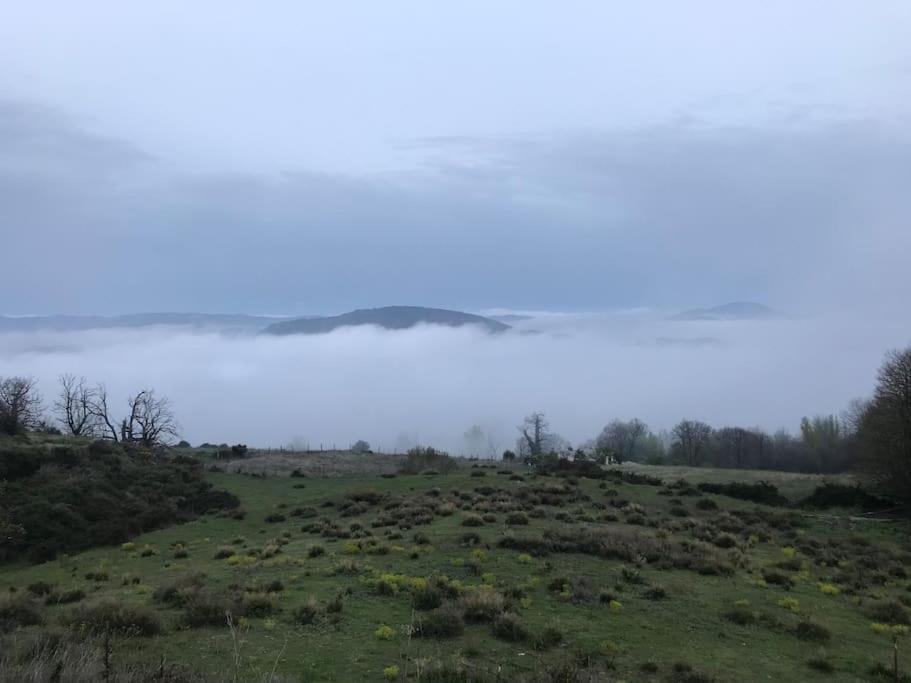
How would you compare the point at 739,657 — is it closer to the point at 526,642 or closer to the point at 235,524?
the point at 526,642

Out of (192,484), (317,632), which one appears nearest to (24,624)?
(317,632)

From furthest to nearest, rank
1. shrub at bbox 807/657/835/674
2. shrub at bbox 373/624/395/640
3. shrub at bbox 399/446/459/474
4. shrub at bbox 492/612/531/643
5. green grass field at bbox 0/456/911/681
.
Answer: shrub at bbox 399/446/459/474 → shrub at bbox 373/624/395/640 → shrub at bbox 492/612/531/643 → shrub at bbox 807/657/835/674 → green grass field at bbox 0/456/911/681

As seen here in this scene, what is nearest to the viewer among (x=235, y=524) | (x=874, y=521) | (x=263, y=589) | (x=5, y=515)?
(x=263, y=589)

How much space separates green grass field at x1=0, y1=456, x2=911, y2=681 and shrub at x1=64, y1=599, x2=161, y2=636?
1.03 ft

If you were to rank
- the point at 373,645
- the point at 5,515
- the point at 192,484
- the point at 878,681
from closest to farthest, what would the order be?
the point at 878,681 → the point at 373,645 → the point at 5,515 → the point at 192,484

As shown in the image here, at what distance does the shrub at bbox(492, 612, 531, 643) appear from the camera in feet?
42.4

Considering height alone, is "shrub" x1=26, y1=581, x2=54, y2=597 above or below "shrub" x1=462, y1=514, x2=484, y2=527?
below

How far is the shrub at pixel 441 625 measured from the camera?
43.2 feet

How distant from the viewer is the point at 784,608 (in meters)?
16.3

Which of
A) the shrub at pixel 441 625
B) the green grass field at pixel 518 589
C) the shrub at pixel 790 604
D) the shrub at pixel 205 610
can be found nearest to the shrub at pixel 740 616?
the green grass field at pixel 518 589

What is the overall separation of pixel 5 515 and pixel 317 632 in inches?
921

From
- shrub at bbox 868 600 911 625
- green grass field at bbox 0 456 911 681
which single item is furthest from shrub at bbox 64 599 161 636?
shrub at bbox 868 600 911 625

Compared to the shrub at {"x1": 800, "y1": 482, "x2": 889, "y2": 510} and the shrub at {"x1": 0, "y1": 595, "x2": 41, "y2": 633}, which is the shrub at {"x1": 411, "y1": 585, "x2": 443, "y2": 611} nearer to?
the shrub at {"x1": 0, "y1": 595, "x2": 41, "y2": 633}

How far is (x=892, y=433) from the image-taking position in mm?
43031
